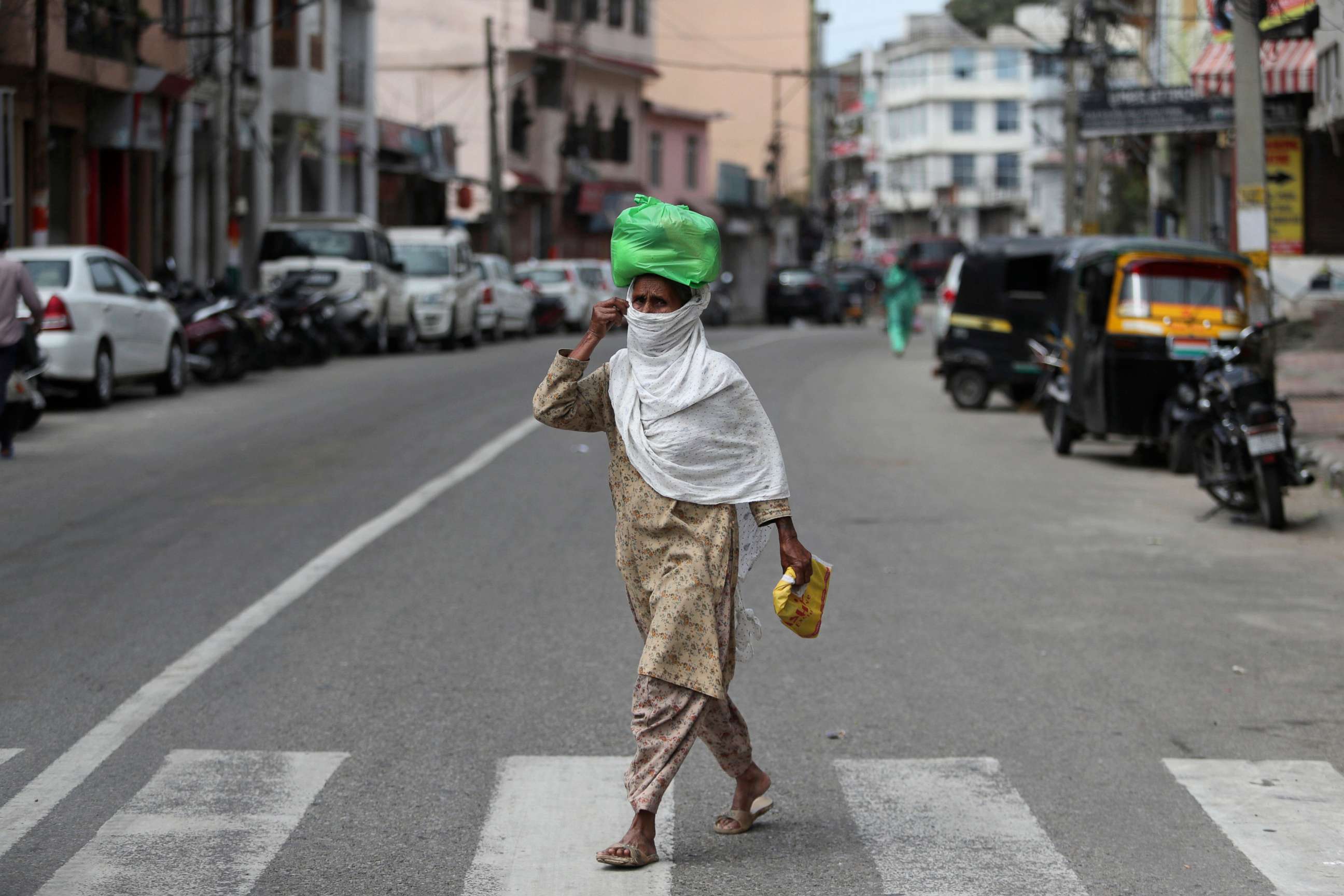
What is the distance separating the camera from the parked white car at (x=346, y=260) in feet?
89.8

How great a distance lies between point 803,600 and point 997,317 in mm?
16366

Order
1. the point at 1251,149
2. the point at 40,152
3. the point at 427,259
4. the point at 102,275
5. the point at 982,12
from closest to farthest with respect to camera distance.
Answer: the point at 1251,149, the point at 102,275, the point at 40,152, the point at 427,259, the point at 982,12

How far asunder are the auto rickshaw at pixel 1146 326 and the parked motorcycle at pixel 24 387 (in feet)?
28.9

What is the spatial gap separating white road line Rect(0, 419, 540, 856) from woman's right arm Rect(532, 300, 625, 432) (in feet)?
6.07

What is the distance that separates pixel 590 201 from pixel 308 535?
159 feet

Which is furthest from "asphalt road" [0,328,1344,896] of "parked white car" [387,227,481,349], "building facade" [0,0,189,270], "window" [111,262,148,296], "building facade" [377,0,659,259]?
"building facade" [377,0,659,259]

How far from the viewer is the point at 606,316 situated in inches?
181

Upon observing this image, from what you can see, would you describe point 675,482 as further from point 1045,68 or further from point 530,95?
point 1045,68

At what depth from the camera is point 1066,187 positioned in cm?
3553

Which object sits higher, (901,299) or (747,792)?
(901,299)

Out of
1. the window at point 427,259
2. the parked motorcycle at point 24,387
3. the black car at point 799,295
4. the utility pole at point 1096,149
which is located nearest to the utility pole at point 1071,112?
the utility pole at point 1096,149

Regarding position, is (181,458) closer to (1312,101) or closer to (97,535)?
(97,535)

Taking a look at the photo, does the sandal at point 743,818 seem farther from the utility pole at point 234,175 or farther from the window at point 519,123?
the window at point 519,123

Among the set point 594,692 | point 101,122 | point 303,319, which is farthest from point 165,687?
point 101,122
